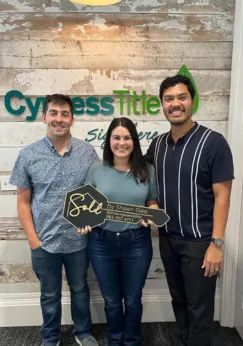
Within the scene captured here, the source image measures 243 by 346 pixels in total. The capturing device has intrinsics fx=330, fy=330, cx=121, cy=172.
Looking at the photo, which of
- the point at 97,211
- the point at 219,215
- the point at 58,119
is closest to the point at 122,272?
the point at 97,211

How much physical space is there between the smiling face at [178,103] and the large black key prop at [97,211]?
0.45 m

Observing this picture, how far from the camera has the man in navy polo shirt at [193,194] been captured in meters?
1.54

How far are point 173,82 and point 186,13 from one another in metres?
0.68

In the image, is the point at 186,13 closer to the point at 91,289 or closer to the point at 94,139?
the point at 94,139

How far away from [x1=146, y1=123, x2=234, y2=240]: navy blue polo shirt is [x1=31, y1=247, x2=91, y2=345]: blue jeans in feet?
1.93

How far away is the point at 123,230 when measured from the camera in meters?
1.69

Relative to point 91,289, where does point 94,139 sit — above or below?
above

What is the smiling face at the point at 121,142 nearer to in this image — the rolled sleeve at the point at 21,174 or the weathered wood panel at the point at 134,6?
the rolled sleeve at the point at 21,174

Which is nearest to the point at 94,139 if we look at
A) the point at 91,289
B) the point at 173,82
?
the point at 173,82

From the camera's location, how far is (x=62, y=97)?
1.74m

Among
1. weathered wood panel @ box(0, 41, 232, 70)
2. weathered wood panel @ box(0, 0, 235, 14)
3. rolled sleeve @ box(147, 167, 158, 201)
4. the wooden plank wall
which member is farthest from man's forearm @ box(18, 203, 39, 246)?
weathered wood panel @ box(0, 0, 235, 14)

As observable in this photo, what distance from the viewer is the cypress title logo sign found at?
80.4 inches

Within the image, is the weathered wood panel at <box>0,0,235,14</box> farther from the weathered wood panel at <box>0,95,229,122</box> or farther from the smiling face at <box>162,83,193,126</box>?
the smiling face at <box>162,83,193,126</box>

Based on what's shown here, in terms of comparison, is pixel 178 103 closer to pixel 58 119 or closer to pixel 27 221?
pixel 58 119
